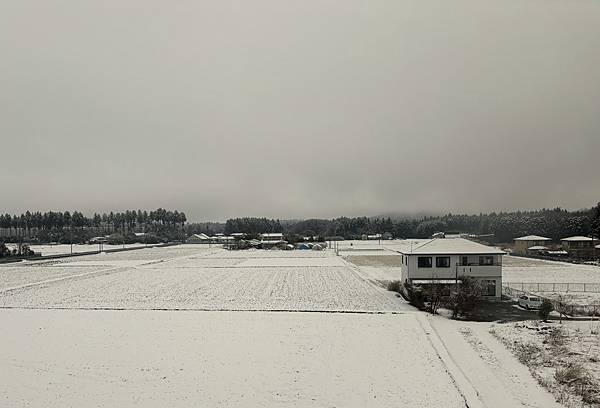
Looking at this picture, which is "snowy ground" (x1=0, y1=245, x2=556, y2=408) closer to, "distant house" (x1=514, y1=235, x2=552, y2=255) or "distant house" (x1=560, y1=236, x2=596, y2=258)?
"distant house" (x1=560, y1=236, x2=596, y2=258)

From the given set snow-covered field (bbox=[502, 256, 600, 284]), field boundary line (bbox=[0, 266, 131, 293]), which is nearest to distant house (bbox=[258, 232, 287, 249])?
field boundary line (bbox=[0, 266, 131, 293])

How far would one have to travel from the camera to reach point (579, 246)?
6494cm

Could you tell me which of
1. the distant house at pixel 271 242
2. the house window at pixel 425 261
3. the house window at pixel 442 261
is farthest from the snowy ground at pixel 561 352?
the distant house at pixel 271 242

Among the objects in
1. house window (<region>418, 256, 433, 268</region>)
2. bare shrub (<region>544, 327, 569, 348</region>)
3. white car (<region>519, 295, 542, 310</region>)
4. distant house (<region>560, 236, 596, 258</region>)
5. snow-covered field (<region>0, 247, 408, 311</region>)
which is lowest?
snow-covered field (<region>0, 247, 408, 311</region>)

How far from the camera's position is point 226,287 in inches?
1325

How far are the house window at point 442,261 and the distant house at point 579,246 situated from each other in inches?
1537

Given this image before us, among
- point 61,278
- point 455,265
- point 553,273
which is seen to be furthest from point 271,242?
point 455,265

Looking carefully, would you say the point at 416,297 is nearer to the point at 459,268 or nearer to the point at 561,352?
the point at 459,268

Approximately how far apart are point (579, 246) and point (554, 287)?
4202cm

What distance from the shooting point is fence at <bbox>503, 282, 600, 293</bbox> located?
29.6 meters

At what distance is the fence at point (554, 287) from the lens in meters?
29.6

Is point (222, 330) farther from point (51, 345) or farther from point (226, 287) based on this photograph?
point (226, 287)

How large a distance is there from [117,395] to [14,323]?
42.3ft

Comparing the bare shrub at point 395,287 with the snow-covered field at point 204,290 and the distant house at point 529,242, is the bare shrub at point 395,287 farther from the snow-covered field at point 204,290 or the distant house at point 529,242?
the distant house at point 529,242
